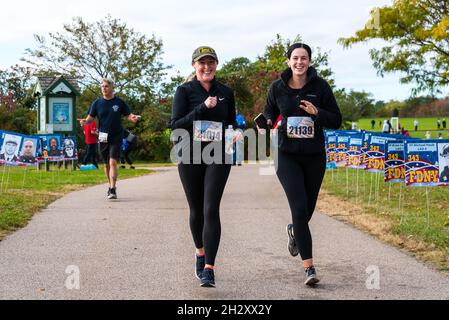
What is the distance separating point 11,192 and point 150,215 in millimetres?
4294

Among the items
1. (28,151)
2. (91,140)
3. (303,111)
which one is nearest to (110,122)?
(28,151)

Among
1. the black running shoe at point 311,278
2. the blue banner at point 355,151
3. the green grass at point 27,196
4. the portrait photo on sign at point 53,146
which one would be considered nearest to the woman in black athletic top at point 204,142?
the black running shoe at point 311,278

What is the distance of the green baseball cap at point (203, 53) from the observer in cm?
585

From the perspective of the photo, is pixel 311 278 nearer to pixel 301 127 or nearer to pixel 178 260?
pixel 301 127

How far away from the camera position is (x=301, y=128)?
6023 millimetres

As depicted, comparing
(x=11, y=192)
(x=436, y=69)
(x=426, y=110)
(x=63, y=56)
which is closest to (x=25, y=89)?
(x=63, y=56)

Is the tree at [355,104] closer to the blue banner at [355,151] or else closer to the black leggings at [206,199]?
the blue banner at [355,151]

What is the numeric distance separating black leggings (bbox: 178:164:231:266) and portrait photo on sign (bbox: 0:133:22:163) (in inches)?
396

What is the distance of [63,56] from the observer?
145 ft

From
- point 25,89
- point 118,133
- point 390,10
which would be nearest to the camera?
point 118,133

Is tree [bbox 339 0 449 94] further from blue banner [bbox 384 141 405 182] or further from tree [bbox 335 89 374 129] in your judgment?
tree [bbox 335 89 374 129]

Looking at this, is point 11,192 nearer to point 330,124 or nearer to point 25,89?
point 330,124

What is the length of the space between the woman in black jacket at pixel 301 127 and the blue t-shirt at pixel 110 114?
661 cm

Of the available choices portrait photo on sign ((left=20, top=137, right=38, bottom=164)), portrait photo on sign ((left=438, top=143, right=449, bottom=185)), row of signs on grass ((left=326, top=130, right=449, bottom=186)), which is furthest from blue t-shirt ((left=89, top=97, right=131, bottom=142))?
portrait photo on sign ((left=438, top=143, right=449, bottom=185))
